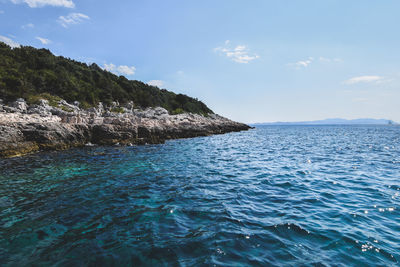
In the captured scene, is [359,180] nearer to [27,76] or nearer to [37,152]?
[37,152]

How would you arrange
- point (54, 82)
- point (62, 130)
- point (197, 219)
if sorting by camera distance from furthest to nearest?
1. point (54, 82)
2. point (62, 130)
3. point (197, 219)

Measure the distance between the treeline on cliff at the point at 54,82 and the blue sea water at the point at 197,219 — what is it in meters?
29.1

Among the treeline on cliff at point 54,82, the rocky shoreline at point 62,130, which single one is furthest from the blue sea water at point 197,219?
the treeline on cliff at point 54,82

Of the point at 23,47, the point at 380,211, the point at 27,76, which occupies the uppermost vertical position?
the point at 23,47

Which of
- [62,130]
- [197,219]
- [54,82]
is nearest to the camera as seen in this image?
[197,219]

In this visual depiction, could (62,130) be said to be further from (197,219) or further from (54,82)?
(54,82)

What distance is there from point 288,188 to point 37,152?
22460 millimetres

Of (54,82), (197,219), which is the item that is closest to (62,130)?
(197,219)

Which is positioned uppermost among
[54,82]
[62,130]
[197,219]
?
[54,82]

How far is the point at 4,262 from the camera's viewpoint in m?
4.39

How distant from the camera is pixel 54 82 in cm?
3975

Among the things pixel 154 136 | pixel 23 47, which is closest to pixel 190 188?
pixel 154 136

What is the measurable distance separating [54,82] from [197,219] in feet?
153

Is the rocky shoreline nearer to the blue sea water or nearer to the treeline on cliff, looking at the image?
the treeline on cliff
